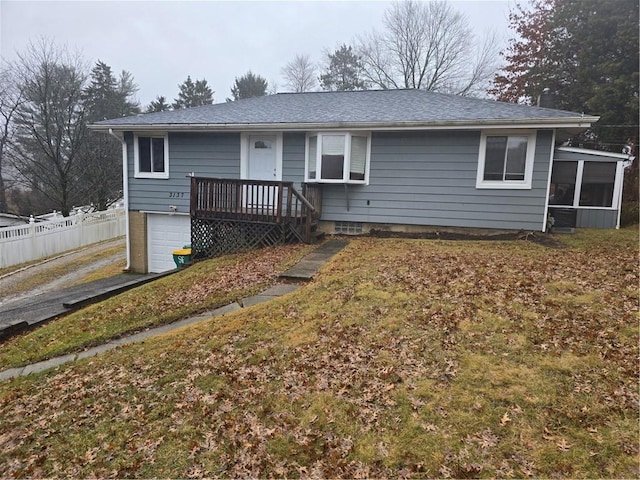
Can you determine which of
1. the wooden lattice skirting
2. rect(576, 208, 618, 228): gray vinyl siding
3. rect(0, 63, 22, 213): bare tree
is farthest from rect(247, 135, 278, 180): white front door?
rect(0, 63, 22, 213): bare tree

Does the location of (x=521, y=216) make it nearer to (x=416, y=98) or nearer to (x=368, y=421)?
(x=416, y=98)

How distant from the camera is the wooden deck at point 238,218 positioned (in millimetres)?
9578

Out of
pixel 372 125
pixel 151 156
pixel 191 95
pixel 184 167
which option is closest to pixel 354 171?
pixel 372 125

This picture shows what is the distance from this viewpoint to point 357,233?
10.8m

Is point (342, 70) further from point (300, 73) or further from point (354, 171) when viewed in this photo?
point (354, 171)

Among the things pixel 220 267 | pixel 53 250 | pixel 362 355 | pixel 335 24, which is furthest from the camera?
pixel 335 24

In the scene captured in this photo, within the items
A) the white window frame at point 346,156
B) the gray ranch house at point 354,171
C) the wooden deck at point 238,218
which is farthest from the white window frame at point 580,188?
the wooden deck at point 238,218

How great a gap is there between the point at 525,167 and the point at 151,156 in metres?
10.4

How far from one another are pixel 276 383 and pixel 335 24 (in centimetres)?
3640

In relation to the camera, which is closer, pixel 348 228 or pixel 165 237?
pixel 348 228

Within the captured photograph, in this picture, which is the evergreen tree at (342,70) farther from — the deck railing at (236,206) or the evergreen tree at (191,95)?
the deck railing at (236,206)

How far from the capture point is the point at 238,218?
31.8 ft

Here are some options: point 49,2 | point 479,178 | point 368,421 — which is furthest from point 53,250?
point 368,421

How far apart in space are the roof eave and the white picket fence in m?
7.00
